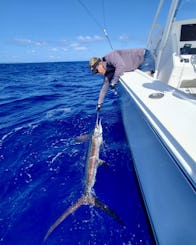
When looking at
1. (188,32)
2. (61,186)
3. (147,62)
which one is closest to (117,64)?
(147,62)

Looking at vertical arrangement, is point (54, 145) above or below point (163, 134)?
below

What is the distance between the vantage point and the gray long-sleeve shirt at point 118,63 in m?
4.05

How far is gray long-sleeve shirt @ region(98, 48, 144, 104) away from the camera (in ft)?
13.3

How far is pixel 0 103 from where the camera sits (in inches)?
325

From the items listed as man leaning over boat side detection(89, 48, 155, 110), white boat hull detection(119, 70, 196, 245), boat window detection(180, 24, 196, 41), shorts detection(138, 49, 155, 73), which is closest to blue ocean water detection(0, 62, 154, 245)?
white boat hull detection(119, 70, 196, 245)

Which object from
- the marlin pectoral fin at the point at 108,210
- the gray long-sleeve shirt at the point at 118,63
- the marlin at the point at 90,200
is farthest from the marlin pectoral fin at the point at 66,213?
the gray long-sleeve shirt at the point at 118,63

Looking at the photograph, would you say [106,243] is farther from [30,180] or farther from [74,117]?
[74,117]

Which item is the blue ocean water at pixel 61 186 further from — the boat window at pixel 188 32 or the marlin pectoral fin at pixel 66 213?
the boat window at pixel 188 32

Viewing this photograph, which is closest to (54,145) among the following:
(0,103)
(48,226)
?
(48,226)

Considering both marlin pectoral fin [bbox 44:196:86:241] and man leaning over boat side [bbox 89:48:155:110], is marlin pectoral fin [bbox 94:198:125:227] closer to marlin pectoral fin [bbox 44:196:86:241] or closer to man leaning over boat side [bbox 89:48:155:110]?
marlin pectoral fin [bbox 44:196:86:241]

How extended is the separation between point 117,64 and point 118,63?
0.03m

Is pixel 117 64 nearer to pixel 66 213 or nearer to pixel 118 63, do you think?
pixel 118 63

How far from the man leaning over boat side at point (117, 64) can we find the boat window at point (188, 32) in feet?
3.09

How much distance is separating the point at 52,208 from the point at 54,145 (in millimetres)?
1727
